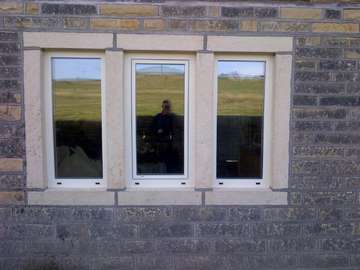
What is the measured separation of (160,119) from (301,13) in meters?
1.80

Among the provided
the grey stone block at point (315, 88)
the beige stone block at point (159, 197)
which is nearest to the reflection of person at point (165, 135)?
the beige stone block at point (159, 197)

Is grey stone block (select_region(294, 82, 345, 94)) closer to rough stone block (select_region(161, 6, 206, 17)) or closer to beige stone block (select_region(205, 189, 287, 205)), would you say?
beige stone block (select_region(205, 189, 287, 205))

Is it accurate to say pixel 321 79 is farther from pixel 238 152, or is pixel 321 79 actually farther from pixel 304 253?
pixel 304 253

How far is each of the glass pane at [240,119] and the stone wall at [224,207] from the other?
35 centimetres

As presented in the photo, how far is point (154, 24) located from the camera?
10.3ft

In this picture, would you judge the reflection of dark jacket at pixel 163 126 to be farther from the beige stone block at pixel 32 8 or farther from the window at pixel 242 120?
the beige stone block at pixel 32 8

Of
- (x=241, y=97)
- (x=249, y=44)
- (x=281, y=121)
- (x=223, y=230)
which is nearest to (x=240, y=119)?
(x=241, y=97)

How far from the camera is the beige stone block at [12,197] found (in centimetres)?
323

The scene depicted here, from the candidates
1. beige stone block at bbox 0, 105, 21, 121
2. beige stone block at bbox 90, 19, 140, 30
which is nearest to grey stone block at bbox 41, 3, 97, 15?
beige stone block at bbox 90, 19, 140, 30

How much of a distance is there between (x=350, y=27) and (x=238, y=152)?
5.61 feet

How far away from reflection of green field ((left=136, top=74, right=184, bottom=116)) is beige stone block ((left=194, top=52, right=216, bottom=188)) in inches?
9.0

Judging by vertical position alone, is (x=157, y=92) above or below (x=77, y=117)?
above

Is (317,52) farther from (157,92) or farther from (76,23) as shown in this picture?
(76,23)

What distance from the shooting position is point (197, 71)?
10.6 ft
